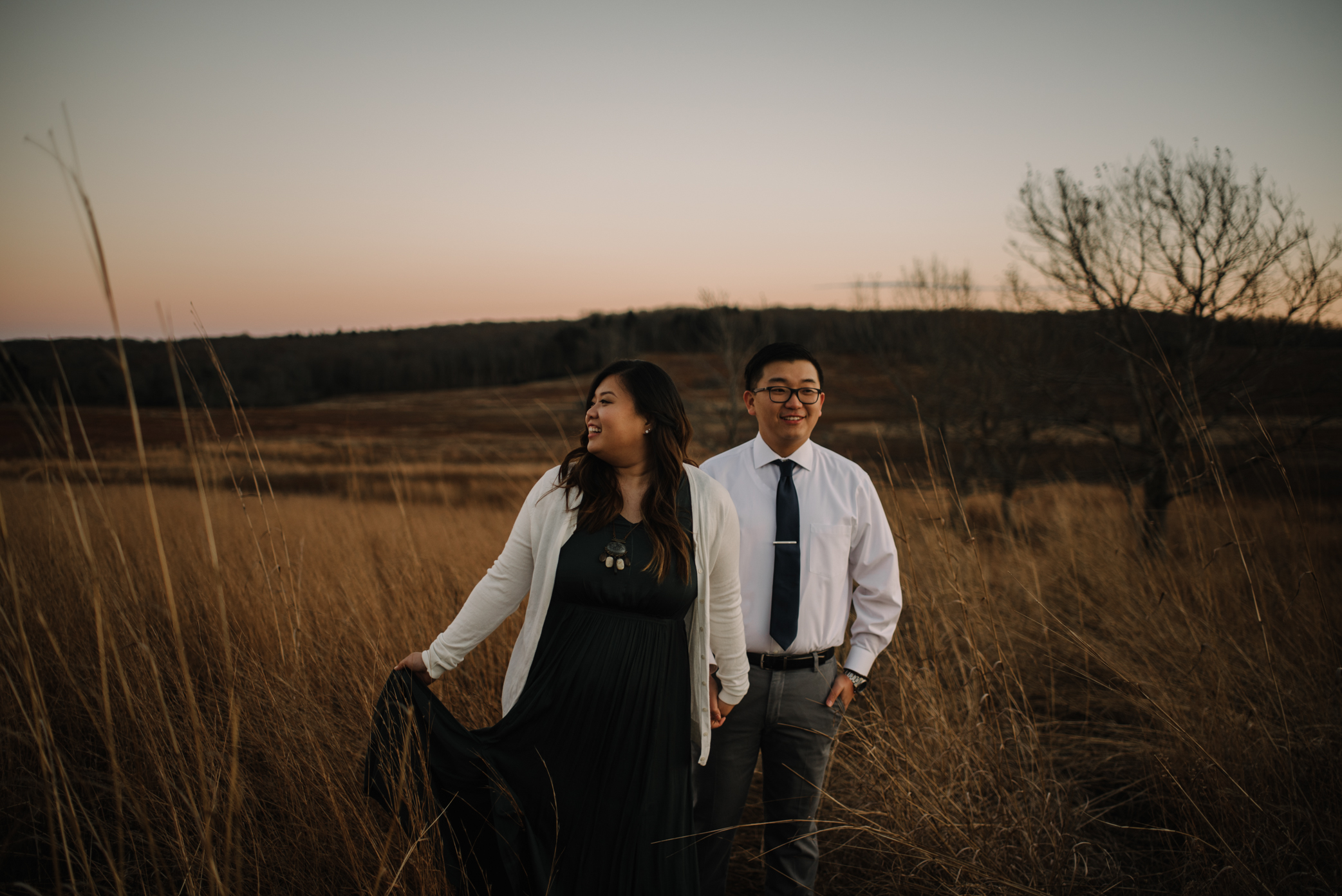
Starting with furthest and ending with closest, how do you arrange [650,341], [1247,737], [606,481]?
[650,341] < [1247,737] < [606,481]

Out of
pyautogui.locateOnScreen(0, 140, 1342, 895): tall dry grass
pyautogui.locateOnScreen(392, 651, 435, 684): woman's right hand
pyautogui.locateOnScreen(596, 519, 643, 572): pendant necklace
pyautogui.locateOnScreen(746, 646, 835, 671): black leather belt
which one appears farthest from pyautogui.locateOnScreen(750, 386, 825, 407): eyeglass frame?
pyautogui.locateOnScreen(392, 651, 435, 684): woman's right hand

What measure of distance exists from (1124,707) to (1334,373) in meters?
4.23

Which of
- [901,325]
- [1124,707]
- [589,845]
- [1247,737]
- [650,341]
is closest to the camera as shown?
[589,845]

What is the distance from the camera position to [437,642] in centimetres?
189

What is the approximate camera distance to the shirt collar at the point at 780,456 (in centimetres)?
228

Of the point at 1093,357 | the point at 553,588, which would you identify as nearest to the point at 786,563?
the point at 553,588

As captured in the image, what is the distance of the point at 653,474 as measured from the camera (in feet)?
6.59

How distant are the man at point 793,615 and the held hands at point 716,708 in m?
0.11

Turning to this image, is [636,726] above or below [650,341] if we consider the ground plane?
below

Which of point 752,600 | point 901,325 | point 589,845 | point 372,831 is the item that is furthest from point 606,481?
point 901,325

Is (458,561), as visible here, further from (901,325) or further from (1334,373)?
(901,325)

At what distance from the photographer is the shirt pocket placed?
2.19m

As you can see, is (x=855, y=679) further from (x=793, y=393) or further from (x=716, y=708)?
(x=793, y=393)

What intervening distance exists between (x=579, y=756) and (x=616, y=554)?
24.1 inches
